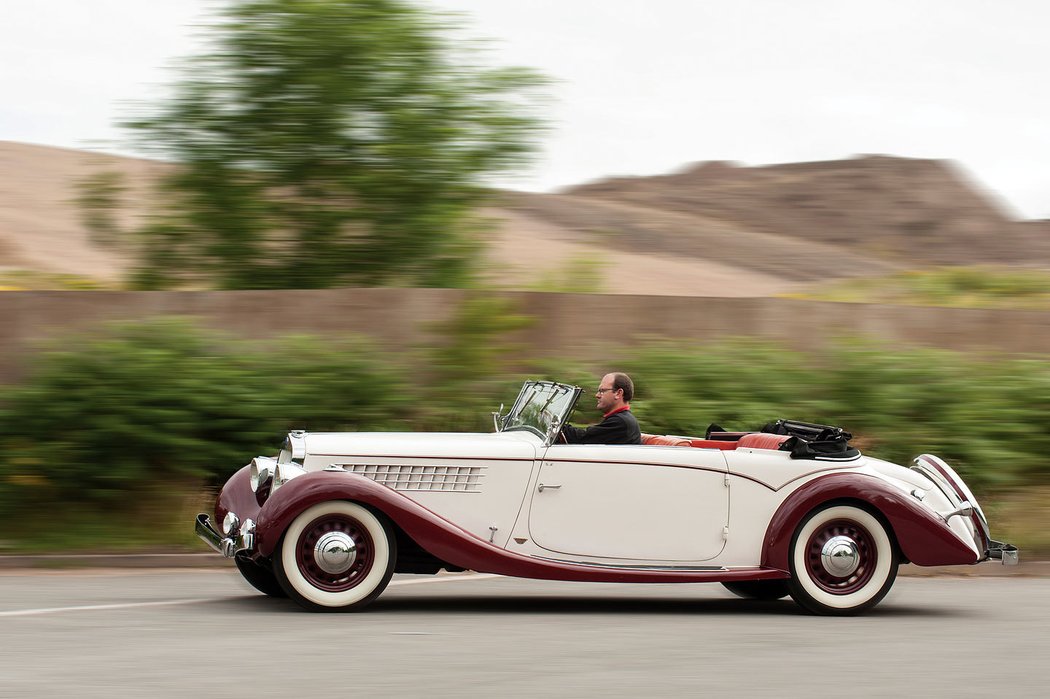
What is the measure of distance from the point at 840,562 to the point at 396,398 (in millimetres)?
5574

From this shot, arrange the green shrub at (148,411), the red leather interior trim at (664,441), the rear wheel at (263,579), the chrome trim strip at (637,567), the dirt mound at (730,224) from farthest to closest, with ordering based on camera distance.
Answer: the dirt mound at (730,224)
the green shrub at (148,411)
the red leather interior trim at (664,441)
the rear wheel at (263,579)
the chrome trim strip at (637,567)

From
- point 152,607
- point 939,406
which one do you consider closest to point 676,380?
point 939,406

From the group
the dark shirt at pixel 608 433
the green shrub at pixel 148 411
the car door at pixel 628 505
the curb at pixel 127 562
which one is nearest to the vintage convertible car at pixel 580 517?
the car door at pixel 628 505

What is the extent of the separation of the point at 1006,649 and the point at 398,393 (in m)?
6.78

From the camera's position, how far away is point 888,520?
7441 millimetres

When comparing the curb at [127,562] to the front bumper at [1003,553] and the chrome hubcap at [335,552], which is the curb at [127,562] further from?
the chrome hubcap at [335,552]

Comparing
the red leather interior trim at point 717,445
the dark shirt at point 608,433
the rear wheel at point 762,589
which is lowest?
the rear wheel at point 762,589

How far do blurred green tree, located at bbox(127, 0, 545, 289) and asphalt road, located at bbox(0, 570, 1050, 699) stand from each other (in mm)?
6930

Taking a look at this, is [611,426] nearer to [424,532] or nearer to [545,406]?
[545,406]

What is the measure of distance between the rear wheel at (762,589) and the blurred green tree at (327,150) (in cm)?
759

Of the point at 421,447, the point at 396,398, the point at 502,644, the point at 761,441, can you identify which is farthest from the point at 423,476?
the point at 396,398

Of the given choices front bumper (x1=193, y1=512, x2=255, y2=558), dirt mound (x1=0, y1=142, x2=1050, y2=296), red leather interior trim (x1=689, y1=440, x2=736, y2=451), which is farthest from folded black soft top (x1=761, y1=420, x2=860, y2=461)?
dirt mound (x1=0, y1=142, x2=1050, y2=296)

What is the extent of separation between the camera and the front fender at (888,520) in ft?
24.1

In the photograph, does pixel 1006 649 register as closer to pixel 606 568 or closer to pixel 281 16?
pixel 606 568
